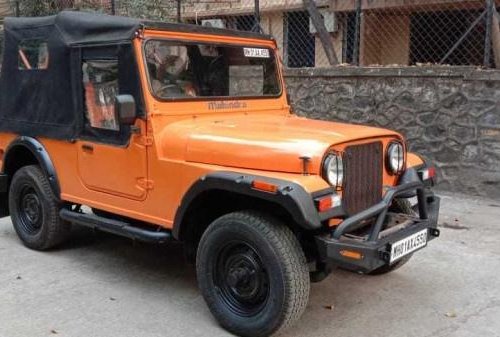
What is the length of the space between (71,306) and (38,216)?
1.52 metres

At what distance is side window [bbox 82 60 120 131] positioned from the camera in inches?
187

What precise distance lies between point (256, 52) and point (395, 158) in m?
1.69

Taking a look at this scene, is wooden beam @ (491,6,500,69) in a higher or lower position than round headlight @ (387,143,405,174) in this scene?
higher

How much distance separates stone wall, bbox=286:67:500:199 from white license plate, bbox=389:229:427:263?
366 cm

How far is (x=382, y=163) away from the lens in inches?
165

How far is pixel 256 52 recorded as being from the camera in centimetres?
533

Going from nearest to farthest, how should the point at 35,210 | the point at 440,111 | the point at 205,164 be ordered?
1. the point at 205,164
2. the point at 35,210
3. the point at 440,111

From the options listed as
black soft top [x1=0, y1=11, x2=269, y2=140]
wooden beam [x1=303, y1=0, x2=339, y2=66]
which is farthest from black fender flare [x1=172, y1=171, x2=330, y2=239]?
wooden beam [x1=303, y1=0, x2=339, y2=66]

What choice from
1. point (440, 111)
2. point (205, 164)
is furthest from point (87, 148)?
point (440, 111)

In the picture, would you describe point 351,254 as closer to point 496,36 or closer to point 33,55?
point 33,55

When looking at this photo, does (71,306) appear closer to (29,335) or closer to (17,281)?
(29,335)

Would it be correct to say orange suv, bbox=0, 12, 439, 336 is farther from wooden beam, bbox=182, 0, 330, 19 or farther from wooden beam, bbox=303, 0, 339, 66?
wooden beam, bbox=182, 0, 330, 19

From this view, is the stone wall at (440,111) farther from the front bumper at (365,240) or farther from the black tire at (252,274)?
the black tire at (252,274)

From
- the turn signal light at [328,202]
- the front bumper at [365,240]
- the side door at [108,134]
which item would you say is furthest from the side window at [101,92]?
the front bumper at [365,240]
